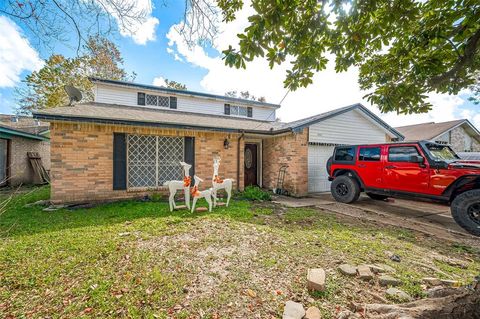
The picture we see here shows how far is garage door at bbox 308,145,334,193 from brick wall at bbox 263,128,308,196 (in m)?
0.68

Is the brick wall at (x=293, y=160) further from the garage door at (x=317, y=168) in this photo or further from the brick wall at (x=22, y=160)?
the brick wall at (x=22, y=160)

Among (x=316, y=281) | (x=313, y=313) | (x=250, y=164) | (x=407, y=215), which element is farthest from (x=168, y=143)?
(x=407, y=215)

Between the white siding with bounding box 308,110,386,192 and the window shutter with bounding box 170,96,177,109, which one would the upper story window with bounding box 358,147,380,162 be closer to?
the white siding with bounding box 308,110,386,192

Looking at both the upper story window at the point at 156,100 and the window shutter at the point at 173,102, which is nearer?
the upper story window at the point at 156,100

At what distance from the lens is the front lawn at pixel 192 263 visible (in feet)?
6.90

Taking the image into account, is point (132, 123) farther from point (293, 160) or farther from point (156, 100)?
point (293, 160)

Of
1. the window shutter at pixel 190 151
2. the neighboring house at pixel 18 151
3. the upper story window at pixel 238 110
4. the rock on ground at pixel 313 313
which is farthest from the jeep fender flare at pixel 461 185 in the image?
the neighboring house at pixel 18 151

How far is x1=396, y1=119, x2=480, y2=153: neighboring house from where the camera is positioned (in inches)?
600

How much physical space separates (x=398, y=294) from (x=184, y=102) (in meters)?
11.8

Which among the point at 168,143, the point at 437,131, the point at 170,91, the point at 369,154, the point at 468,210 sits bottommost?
the point at 468,210

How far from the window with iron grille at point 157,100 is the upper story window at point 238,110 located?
3572 millimetres

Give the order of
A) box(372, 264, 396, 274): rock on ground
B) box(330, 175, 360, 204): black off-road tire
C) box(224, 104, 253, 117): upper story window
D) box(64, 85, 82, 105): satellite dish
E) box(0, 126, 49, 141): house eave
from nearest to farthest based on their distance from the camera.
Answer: box(372, 264, 396, 274): rock on ground → box(330, 175, 360, 204): black off-road tire → box(64, 85, 82, 105): satellite dish → box(0, 126, 49, 141): house eave → box(224, 104, 253, 117): upper story window

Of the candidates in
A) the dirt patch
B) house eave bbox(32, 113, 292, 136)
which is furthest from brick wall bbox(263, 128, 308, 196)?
the dirt patch

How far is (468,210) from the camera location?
4.49 metres
